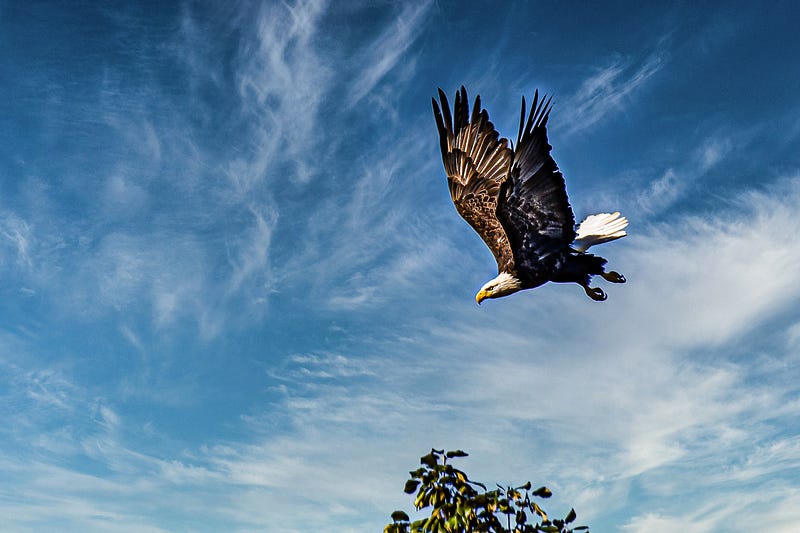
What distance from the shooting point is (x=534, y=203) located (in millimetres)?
10422

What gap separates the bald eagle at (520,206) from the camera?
33.1 feet

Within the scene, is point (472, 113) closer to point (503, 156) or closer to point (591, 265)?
point (503, 156)

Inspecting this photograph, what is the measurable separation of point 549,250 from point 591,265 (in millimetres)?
739

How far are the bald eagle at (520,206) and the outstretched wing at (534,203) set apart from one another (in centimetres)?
1

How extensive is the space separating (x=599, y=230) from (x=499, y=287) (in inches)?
78.2

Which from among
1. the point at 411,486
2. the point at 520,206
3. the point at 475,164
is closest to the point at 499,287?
the point at 520,206

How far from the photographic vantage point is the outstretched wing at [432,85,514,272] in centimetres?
1287

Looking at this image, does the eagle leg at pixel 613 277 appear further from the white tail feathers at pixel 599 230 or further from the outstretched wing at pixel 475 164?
the outstretched wing at pixel 475 164

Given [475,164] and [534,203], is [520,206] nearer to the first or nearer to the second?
[534,203]

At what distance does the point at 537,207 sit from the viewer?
34.3 feet

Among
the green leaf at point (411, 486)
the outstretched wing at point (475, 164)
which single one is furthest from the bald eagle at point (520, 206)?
the green leaf at point (411, 486)

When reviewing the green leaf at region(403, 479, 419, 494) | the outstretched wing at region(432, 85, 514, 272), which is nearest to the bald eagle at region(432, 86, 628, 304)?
the outstretched wing at region(432, 85, 514, 272)

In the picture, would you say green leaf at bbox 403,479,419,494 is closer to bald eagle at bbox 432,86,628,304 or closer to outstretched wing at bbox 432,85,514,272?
bald eagle at bbox 432,86,628,304

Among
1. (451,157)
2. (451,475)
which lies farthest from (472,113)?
(451,475)
